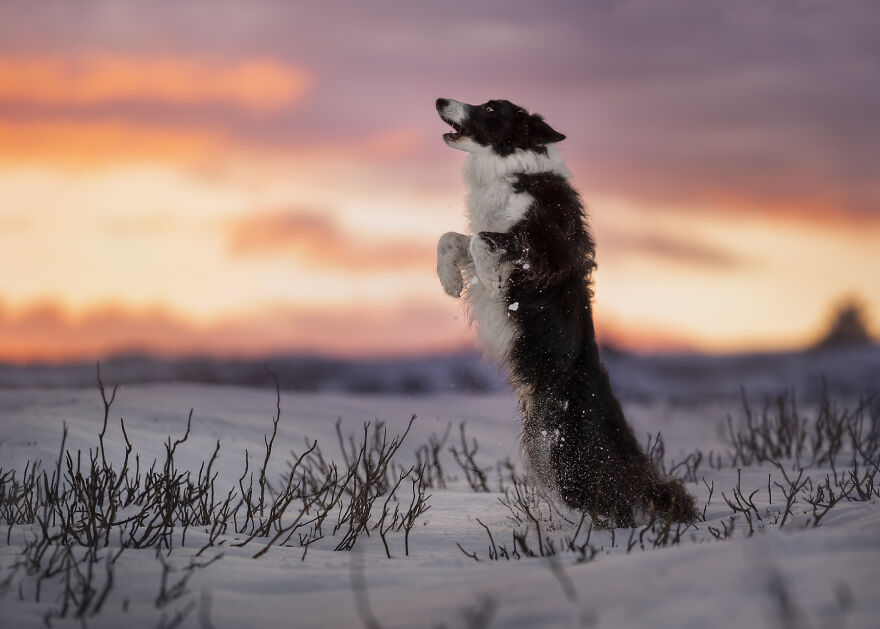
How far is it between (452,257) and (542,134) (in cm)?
116

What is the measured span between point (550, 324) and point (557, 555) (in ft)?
5.38

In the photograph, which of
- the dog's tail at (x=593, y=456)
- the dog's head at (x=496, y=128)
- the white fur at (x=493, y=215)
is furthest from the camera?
the dog's head at (x=496, y=128)

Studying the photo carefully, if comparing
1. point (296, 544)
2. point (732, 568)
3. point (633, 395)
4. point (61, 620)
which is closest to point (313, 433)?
point (296, 544)

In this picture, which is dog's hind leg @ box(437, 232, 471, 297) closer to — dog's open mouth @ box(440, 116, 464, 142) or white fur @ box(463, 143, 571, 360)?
white fur @ box(463, 143, 571, 360)

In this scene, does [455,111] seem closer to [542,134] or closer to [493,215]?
[542,134]

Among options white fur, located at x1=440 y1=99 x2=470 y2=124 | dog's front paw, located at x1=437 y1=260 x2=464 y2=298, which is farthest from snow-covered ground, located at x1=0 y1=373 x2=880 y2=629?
white fur, located at x1=440 y1=99 x2=470 y2=124

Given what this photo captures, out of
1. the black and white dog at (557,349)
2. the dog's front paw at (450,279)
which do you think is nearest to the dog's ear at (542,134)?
the black and white dog at (557,349)

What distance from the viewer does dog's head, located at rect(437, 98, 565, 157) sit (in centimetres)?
571

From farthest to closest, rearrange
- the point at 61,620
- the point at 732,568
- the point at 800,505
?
the point at 800,505, the point at 61,620, the point at 732,568

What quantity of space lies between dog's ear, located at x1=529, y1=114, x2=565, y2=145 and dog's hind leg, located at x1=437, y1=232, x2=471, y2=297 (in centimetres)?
91

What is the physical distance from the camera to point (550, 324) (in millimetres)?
4988

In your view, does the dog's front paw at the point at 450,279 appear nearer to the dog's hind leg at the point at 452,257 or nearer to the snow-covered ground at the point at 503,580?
the dog's hind leg at the point at 452,257

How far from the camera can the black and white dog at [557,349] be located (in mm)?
4820

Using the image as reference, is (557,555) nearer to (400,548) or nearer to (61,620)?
(400,548)
